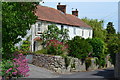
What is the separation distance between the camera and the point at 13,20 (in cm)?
1134

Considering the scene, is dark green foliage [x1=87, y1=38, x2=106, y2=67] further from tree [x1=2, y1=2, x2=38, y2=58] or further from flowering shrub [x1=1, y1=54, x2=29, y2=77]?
tree [x1=2, y1=2, x2=38, y2=58]

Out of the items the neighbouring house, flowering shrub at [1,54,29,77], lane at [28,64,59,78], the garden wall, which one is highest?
the neighbouring house

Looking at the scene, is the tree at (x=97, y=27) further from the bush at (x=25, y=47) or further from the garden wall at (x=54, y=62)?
the bush at (x=25, y=47)

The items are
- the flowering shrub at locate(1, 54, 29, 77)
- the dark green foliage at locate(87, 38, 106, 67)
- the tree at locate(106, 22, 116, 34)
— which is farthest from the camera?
the tree at locate(106, 22, 116, 34)

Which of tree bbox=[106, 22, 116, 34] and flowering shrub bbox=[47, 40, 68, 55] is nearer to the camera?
flowering shrub bbox=[47, 40, 68, 55]

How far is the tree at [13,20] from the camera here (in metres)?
11.3

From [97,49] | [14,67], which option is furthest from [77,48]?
[14,67]

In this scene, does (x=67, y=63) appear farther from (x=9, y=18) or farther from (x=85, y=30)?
(x=85, y=30)

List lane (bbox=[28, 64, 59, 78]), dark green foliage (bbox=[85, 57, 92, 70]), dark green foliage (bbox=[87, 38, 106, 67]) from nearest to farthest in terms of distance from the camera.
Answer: lane (bbox=[28, 64, 59, 78])
dark green foliage (bbox=[85, 57, 92, 70])
dark green foliage (bbox=[87, 38, 106, 67])

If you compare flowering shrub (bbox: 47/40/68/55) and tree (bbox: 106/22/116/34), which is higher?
tree (bbox: 106/22/116/34)

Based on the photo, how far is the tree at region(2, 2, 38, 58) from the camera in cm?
1132

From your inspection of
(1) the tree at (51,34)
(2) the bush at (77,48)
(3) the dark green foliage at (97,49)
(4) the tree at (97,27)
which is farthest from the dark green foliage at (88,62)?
(4) the tree at (97,27)

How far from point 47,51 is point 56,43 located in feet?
4.72

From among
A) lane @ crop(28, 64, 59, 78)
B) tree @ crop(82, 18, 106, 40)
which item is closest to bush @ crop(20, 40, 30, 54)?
lane @ crop(28, 64, 59, 78)
